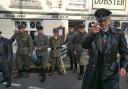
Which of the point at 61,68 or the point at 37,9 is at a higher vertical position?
the point at 37,9

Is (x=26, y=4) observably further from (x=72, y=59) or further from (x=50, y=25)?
(x=72, y=59)

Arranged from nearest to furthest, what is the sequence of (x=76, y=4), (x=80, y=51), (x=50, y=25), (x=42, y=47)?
(x=42, y=47) < (x=80, y=51) < (x=50, y=25) < (x=76, y=4)

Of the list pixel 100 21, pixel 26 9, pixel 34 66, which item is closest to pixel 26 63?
pixel 34 66

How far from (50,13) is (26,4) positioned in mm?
1219

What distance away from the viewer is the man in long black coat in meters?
4.98

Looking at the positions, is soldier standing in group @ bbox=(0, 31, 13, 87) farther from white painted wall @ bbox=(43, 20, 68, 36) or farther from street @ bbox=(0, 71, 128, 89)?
white painted wall @ bbox=(43, 20, 68, 36)

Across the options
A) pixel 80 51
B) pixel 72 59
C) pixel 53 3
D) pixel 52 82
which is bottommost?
pixel 52 82

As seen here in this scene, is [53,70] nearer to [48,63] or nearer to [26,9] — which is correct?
[48,63]

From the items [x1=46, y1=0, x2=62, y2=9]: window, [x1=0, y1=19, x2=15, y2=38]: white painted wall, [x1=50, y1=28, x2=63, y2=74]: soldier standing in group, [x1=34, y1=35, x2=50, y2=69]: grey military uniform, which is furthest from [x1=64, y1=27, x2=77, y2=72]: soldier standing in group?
[x1=46, y1=0, x2=62, y2=9]: window

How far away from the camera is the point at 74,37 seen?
11.8m

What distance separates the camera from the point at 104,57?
4.99m

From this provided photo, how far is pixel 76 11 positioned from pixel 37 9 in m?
2.10

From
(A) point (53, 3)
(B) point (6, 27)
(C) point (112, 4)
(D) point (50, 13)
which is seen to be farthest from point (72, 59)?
(C) point (112, 4)

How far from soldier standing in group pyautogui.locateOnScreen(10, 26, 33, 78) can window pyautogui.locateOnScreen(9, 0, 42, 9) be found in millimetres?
4780
